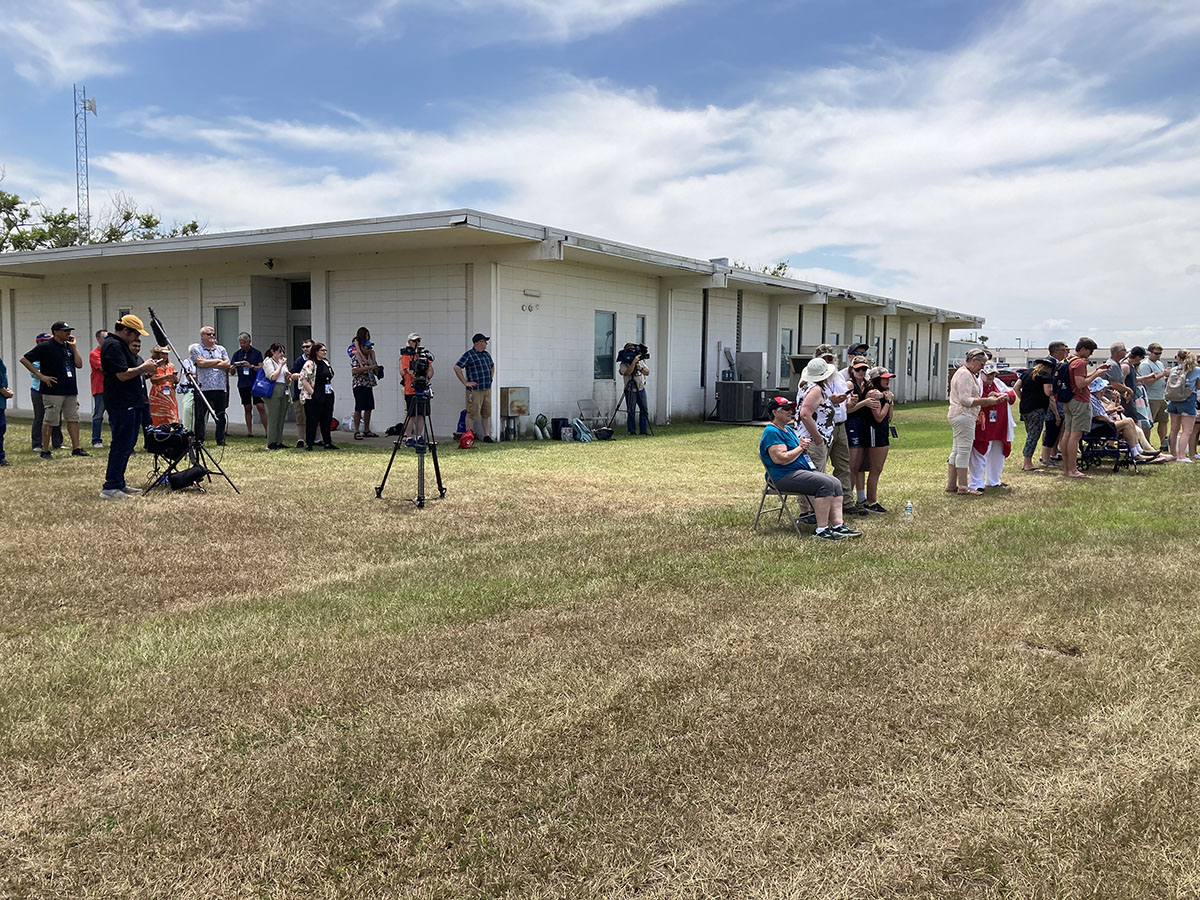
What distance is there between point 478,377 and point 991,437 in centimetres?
811

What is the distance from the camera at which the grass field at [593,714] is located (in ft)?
9.48

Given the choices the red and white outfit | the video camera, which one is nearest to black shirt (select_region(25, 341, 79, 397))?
the video camera

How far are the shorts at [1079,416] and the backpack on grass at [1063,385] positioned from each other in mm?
95

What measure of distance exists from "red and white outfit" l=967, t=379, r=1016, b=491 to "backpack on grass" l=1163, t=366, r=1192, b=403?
4.05m

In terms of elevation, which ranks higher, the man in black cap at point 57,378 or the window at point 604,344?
the window at point 604,344

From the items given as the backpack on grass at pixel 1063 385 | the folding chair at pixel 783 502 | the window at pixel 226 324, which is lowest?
the folding chair at pixel 783 502

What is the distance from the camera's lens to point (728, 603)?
5.63 meters

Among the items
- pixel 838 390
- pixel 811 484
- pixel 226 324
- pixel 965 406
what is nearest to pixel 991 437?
pixel 965 406

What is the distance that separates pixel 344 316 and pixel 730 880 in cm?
1603

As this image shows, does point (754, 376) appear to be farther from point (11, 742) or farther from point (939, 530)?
point (11, 742)

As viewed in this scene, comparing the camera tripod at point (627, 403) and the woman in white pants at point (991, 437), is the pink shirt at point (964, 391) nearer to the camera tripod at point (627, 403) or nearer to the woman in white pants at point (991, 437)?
the woman in white pants at point (991, 437)

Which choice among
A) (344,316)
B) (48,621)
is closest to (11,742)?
(48,621)

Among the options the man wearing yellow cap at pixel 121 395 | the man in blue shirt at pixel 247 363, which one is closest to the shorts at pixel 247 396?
the man in blue shirt at pixel 247 363

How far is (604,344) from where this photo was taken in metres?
19.2
